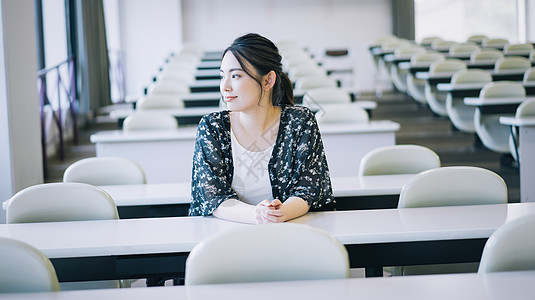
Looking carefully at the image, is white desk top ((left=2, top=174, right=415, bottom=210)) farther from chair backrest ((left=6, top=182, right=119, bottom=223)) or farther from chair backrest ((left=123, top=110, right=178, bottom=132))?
chair backrest ((left=123, top=110, right=178, bottom=132))

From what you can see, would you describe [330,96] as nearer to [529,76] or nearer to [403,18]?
[529,76]

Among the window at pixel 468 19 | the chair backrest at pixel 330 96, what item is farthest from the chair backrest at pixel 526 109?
the window at pixel 468 19

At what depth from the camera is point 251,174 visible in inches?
88.6

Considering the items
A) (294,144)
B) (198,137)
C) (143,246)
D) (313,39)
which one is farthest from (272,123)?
(313,39)

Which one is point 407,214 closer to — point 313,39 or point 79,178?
point 79,178

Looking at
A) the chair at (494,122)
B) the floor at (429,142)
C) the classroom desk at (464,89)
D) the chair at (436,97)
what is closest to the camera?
the chair at (494,122)

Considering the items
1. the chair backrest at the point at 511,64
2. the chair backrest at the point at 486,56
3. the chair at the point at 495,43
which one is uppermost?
the chair at the point at 495,43

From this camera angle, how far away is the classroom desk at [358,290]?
4.32 feet

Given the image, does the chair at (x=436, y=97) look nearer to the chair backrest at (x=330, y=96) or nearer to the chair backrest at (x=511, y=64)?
the chair backrest at (x=511, y=64)

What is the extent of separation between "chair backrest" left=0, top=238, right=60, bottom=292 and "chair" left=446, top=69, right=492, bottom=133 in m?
5.25

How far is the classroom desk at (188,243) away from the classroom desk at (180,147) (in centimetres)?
231

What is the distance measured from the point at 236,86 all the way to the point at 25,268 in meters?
0.97

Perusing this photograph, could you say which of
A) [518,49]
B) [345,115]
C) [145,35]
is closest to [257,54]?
[345,115]

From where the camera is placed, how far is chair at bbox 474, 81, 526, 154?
18.0 ft
